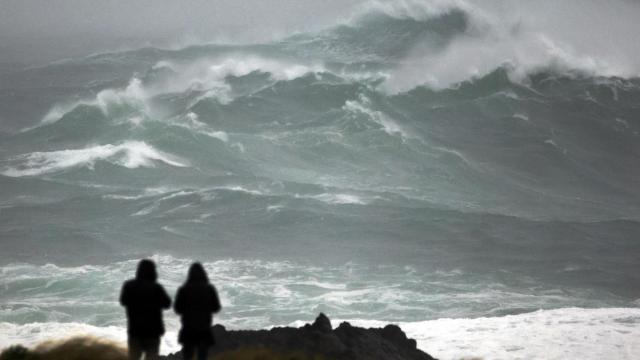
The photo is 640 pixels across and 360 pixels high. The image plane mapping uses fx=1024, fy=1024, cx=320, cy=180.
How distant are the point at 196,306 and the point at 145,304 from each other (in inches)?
19.9

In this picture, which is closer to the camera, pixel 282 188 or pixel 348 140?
pixel 282 188

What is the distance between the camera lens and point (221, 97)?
58844 millimetres

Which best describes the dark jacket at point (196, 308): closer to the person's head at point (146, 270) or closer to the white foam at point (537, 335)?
the person's head at point (146, 270)

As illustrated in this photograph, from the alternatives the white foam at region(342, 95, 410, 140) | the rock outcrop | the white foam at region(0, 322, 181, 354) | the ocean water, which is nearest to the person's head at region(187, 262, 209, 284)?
the rock outcrop

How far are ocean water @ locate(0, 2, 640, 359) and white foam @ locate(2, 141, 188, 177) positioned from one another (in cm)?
16

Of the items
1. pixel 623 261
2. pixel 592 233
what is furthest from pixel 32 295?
pixel 592 233

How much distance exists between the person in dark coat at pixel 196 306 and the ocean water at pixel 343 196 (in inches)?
177

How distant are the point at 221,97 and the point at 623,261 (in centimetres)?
3172

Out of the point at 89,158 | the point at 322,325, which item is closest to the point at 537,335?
the point at 322,325

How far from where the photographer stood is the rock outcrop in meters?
12.8

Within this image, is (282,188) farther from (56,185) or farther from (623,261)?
(623,261)

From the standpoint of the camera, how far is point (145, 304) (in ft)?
32.6

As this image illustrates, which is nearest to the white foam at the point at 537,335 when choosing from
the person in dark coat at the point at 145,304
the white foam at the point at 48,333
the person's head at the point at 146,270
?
the white foam at the point at 48,333

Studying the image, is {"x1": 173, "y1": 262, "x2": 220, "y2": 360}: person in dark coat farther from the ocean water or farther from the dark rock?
the ocean water
